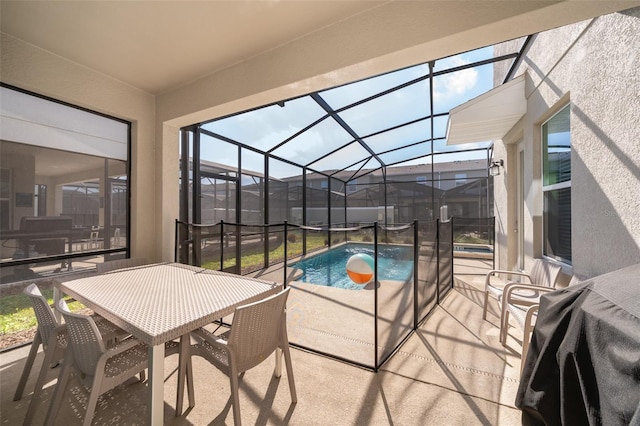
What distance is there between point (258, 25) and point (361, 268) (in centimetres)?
432

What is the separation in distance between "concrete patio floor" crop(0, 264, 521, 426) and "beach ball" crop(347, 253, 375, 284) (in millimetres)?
2461

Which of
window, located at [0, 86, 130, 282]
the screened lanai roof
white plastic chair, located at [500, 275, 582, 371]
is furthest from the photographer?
the screened lanai roof

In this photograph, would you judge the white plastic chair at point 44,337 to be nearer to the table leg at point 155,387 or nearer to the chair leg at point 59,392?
the chair leg at point 59,392

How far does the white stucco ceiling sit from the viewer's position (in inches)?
63.2

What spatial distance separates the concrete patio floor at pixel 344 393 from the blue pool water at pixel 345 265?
887 millimetres

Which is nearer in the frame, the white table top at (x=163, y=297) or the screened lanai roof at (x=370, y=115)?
the white table top at (x=163, y=297)

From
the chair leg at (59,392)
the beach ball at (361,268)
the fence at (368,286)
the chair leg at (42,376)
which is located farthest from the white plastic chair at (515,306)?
the chair leg at (42,376)

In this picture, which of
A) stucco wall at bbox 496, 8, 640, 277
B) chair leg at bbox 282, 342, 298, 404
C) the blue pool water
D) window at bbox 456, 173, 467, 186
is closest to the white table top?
chair leg at bbox 282, 342, 298, 404

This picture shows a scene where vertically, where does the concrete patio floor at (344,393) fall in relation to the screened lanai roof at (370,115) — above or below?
below

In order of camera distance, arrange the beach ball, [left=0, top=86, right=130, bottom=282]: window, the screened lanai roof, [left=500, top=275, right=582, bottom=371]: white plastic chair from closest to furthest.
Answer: [left=500, top=275, right=582, bottom=371]: white plastic chair, [left=0, top=86, right=130, bottom=282]: window, the screened lanai roof, the beach ball

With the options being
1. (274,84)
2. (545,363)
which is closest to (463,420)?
(545,363)

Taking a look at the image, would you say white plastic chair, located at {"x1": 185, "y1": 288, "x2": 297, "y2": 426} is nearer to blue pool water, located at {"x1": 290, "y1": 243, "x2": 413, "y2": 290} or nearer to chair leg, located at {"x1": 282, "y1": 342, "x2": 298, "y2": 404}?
chair leg, located at {"x1": 282, "y1": 342, "x2": 298, "y2": 404}

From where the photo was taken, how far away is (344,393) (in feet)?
6.02

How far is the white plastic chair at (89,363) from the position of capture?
122 cm
